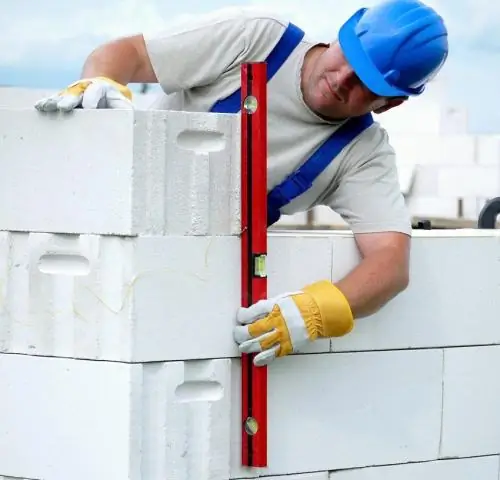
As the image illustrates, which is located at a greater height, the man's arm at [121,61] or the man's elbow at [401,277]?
the man's arm at [121,61]

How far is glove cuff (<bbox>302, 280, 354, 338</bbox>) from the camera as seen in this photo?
10.6 feet

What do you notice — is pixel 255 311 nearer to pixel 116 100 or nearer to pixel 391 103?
pixel 116 100

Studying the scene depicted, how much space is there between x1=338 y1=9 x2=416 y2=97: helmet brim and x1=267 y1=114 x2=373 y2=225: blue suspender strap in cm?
27

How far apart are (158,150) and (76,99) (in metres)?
0.27

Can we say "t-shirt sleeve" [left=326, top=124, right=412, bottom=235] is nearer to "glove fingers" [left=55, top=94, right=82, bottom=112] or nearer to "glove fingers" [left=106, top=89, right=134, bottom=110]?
"glove fingers" [left=106, top=89, right=134, bottom=110]

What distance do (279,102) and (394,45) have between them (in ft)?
1.44

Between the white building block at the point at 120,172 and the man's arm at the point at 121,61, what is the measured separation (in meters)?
0.30

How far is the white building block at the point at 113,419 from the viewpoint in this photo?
123 inches

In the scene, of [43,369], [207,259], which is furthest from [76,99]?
[43,369]

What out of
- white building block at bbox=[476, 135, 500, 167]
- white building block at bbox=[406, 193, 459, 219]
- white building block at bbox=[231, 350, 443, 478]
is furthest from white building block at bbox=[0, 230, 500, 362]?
white building block at bbox=[476, 135, 500, 167]

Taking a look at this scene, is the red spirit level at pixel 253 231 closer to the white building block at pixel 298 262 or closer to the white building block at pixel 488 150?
the white building block at pixel 298 262

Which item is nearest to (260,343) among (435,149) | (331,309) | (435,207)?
(331,309)

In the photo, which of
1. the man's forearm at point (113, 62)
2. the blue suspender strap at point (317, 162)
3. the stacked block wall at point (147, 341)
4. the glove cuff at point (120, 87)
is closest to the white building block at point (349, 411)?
the stacked block wall at point (147, 341)

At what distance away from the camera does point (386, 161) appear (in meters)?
3.69
